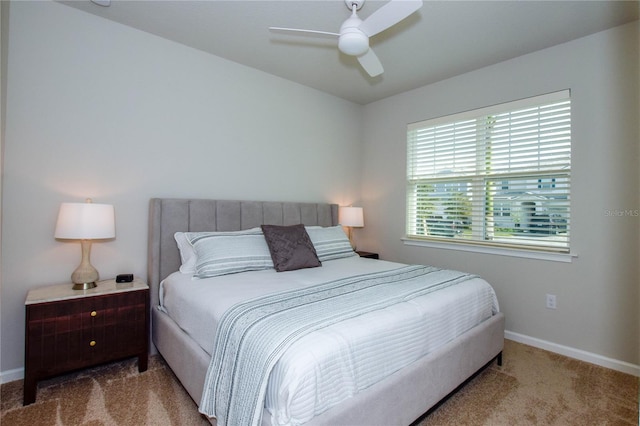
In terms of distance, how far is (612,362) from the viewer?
240 cm

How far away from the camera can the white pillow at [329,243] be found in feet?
9.74

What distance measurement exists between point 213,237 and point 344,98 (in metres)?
2.53

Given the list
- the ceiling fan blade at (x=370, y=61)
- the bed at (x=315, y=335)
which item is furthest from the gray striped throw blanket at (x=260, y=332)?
the ceiling fan blade at (x=370, y=61)

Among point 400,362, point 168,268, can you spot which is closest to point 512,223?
point 400,362

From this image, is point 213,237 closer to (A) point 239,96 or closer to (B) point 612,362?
(A) point 239,96

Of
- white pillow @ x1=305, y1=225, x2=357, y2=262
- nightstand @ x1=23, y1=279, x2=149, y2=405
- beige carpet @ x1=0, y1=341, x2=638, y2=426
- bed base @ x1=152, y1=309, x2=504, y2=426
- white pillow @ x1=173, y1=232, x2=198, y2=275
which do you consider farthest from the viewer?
white pillow @ x1=305, y1=225, x2=357, y2=262

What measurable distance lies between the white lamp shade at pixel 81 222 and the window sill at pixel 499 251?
299 centimetres

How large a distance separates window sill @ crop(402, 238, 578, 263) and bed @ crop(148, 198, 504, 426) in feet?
2.73

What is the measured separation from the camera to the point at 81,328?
6.61ft

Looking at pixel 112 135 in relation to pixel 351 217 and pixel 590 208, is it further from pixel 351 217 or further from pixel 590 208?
pixel 590 208

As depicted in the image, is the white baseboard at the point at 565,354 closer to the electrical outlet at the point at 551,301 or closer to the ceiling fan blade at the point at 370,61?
the electrical outlet at the point at 551,301

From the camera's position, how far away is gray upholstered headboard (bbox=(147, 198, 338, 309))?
2525 mm

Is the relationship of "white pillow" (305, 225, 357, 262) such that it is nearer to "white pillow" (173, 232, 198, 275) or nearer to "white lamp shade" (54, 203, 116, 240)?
"white pillow" (173, 232, 198, 275)

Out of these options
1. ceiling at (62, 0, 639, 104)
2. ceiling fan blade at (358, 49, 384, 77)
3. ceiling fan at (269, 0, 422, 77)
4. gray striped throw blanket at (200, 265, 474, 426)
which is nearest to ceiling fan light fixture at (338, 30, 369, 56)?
ceiling fan at (269, 0, 422, 77)
